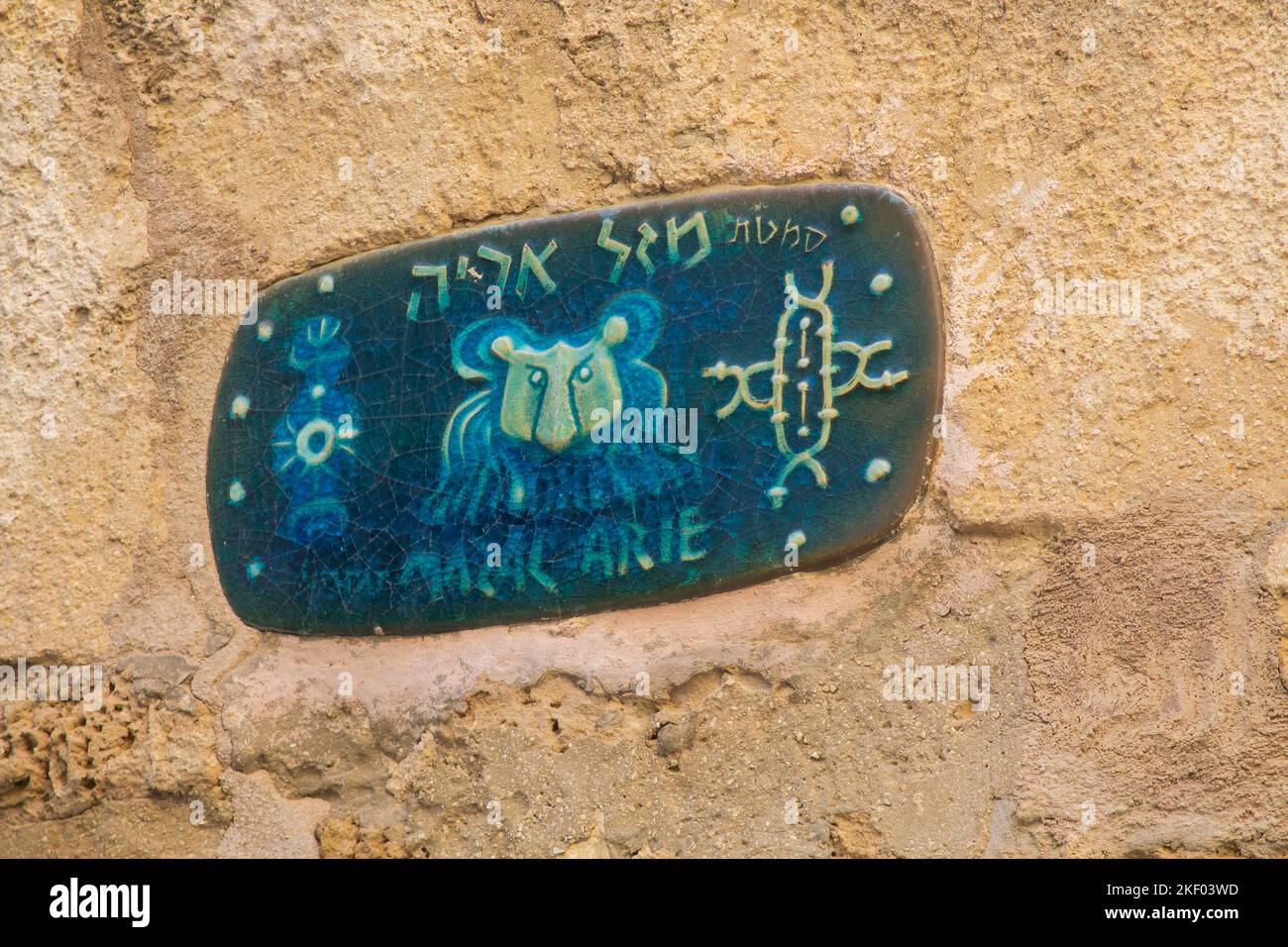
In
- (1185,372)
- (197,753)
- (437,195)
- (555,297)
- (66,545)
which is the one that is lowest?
(197,753)

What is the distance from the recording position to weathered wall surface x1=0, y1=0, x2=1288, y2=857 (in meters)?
2.16

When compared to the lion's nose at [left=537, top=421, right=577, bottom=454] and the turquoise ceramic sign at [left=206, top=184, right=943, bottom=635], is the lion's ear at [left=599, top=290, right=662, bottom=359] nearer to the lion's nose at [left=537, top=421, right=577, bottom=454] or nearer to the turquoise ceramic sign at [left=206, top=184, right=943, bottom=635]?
the turquoise ceramic sign at [left=206, top=184, right=943, bottom=635]

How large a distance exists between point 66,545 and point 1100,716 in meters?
1.79

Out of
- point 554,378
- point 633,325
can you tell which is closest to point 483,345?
point 554,378

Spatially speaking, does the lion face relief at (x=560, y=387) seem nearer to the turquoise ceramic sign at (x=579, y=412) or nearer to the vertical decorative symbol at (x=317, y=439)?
the turquoise ceramic sign at (x=579, y=412)

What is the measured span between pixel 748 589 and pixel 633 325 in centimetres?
48

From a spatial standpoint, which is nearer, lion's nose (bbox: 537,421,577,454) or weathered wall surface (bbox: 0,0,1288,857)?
weathered wall surface (bbox: 0,0,1288,857)

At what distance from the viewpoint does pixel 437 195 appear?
→ 2.36 m

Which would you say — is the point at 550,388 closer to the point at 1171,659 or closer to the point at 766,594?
the point at 766,594

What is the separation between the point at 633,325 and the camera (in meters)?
2.28

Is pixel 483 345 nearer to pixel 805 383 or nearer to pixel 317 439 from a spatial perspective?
pixel 317 439

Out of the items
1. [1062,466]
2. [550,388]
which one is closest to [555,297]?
[550,388]

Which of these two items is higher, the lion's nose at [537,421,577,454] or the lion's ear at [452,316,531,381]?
the lion's ear at [452,316,531,381]

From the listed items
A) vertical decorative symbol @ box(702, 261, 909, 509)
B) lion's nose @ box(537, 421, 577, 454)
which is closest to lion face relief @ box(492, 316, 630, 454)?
lion's nose @ box(537, 421, 577, 454)
